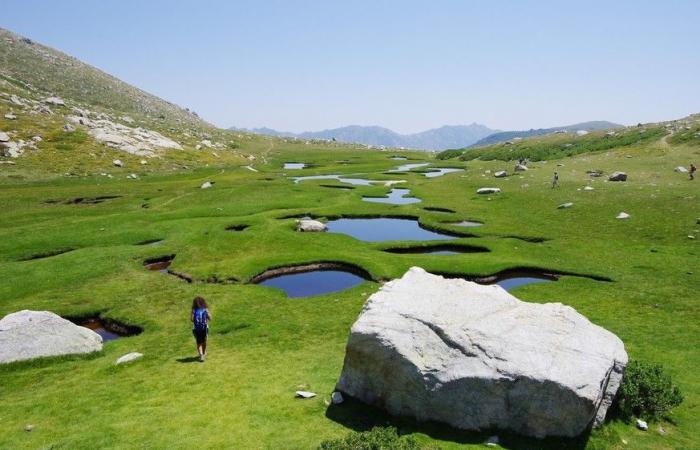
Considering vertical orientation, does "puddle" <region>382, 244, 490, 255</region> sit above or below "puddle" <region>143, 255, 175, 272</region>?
below

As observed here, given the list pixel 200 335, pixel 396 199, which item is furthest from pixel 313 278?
pixel 396 199

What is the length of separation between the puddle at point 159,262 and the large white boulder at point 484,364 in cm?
3155

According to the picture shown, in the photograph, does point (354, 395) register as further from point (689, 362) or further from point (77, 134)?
point (77, 134)

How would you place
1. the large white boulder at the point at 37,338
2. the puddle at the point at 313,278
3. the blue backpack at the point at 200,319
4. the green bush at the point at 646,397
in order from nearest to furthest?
1. the green bush at the point at 646,397
2. the blue backpack at the point at 200,319
3. the large white boulder at the point at 37,338
4. the puddle at the point at 313,278

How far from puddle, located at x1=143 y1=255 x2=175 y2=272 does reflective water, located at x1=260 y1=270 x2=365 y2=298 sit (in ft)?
38.3

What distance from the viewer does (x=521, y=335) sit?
16703 mm

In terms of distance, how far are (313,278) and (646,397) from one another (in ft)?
93.6

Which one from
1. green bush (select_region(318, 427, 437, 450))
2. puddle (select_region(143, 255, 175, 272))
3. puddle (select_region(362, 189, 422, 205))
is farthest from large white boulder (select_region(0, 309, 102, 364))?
puddle (select_region(362, 189, 422, 205))

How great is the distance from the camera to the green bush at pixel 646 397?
17344mm

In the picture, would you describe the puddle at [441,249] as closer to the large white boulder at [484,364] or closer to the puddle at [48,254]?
the large white boulder at [484,364]

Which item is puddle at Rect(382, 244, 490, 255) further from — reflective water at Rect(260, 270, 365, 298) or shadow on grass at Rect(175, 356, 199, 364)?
shadow on grass at Rect(175, 356, 199, 364)

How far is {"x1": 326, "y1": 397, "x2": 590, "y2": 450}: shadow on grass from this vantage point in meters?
15.5

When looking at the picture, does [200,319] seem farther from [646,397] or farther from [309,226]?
[309,226]

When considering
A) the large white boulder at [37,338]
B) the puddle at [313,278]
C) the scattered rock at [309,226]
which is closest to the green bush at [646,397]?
the puddle at [313,278]
